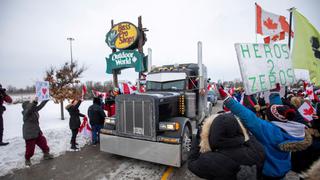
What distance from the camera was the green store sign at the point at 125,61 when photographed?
11.1 metres

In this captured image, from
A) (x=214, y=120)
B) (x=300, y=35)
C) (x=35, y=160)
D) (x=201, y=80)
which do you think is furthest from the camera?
(x=201, y=80)

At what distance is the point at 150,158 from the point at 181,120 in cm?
127

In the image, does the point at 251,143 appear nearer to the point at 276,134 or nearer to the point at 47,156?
the point at 276,134

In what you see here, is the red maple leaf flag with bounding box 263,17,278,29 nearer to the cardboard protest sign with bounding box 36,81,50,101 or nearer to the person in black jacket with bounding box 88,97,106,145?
the person in black jacket with bounding box 88,97,106,145

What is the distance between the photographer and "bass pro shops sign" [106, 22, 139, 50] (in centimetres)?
1119

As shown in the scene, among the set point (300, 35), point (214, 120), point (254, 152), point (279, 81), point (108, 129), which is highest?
point (300, 35)

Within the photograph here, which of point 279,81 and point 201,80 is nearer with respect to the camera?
point 279,81

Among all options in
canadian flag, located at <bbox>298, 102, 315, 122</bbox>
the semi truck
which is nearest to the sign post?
the semi truck

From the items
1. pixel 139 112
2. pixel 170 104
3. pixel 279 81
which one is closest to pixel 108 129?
pixel 139 112

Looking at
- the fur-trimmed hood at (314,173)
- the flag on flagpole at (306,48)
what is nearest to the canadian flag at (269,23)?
the flag on flagpole at (306,48)

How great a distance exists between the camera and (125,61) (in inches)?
453

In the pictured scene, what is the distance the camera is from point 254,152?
194cm

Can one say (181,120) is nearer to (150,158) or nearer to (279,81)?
(150,158)

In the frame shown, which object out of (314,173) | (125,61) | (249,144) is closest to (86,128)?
(125,61)
